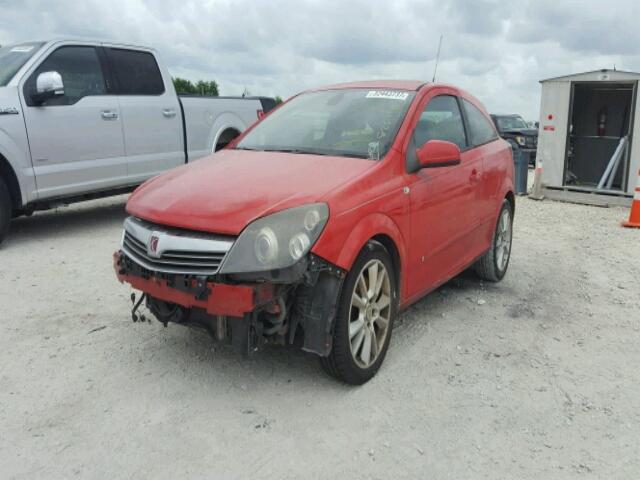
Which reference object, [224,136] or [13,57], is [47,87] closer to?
[13,57]

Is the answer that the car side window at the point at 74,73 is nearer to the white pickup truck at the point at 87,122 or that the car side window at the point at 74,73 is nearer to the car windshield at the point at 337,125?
the white pickup truck at the point at 87,122

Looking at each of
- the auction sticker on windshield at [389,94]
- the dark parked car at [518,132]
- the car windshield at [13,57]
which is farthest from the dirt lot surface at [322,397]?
the dark parked car at [518,132]

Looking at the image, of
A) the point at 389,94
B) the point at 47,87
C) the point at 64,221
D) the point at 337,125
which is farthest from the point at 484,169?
the point at 64,221

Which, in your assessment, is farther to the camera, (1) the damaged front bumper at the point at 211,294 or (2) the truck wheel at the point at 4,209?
(2) the truck wheel at the point at 4,209

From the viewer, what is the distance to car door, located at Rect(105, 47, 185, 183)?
757 centimetres

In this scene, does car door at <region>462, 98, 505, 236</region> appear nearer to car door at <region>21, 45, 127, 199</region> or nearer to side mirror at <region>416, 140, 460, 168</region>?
side mirror at <region>416, 140, 460, 168</region>

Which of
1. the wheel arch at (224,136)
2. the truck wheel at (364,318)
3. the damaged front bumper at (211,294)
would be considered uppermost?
the wheel arch at (224,136)

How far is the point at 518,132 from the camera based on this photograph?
20141 mm

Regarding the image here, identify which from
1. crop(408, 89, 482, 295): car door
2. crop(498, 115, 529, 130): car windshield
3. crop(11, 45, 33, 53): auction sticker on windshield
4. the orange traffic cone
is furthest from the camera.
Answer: crop(498, 115, 529, 130): car windshield

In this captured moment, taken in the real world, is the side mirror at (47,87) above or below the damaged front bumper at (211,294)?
above

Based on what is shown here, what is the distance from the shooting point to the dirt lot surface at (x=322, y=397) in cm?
282

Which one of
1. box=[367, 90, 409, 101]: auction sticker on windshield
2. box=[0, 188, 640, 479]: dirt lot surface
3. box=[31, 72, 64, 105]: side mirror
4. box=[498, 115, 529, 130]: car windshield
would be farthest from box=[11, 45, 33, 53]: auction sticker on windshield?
box=[498, 115, 529, 130]: car windshield

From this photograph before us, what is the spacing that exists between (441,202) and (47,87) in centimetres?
440

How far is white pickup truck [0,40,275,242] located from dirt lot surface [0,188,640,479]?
1.68 meters
